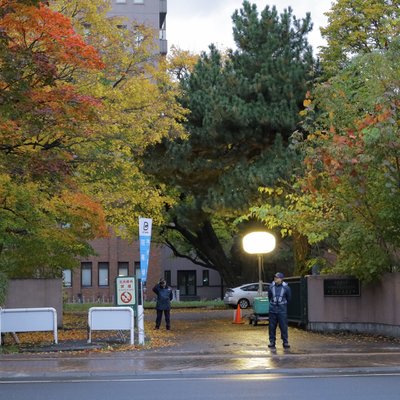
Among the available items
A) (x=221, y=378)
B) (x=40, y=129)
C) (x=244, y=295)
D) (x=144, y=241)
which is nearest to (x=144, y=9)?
(x=244, y=295)

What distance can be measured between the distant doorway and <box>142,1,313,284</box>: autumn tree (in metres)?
35.2

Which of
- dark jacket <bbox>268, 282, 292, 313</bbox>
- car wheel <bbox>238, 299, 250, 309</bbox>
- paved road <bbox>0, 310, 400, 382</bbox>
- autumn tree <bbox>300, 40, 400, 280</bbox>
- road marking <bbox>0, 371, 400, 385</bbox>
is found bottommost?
road marking <bbox>0, 371, 400, 385</bbox>

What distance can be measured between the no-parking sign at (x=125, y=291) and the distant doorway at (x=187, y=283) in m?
46.2

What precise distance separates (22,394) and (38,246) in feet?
37.5

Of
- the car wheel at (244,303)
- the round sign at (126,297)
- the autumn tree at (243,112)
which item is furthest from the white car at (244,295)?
the round sign at (126,297)

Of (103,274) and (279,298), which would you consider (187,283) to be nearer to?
(103,274)

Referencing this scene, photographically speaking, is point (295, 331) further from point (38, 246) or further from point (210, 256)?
point (210, 256)

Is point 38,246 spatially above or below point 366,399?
above

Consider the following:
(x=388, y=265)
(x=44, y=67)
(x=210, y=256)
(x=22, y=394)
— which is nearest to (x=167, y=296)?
(x=388, y=265)

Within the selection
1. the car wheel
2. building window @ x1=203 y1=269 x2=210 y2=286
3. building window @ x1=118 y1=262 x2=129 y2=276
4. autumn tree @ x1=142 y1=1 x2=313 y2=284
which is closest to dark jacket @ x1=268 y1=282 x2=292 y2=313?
autumn tree @ x1=142 y1=1 x2=313 y2=284

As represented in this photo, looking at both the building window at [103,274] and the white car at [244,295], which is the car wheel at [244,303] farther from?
the building window at [103,274]

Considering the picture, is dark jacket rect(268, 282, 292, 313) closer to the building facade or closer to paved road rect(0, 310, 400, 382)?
paved road rect(0, 310, 400, 382)

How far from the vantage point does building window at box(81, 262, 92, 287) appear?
60.0 metres

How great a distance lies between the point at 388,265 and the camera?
819 inches
